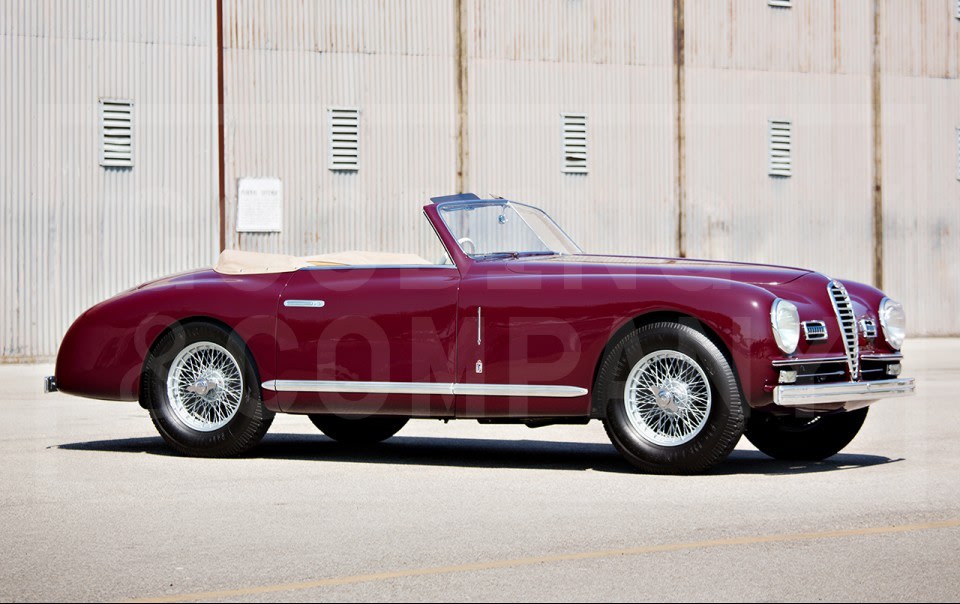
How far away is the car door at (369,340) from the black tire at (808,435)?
199cm

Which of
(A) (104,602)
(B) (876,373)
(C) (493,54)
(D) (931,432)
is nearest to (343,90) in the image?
(C) (493,54)

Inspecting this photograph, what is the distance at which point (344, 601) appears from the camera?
4629 mm

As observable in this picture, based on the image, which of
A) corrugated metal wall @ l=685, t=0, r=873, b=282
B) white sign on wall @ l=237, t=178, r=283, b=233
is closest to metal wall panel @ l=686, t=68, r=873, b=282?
corrugated metal wall @ l=685, t=0, r=873, b=282

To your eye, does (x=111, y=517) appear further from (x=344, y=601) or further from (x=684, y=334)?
(x=684, y=334)

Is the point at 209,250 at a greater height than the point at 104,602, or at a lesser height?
greater

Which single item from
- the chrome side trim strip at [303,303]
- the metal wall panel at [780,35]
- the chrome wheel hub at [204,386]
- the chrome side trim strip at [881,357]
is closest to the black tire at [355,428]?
the chrome wheel hub at [204,386]

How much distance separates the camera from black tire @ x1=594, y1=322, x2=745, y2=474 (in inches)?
294

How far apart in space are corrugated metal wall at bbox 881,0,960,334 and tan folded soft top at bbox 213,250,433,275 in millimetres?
21297

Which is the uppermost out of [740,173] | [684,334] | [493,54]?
[493,54]

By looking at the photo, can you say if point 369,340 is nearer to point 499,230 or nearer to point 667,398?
point 499,230

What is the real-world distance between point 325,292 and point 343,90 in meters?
16.1

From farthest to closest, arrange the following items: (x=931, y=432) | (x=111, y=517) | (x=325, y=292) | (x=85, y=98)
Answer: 1. (x=85, y=98)
2. (x=931, y=432)
3. (x=325, y=292)
4. (x=111, y=517)

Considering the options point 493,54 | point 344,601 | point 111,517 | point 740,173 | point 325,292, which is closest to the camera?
point 344,601

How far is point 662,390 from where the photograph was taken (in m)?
7.67
